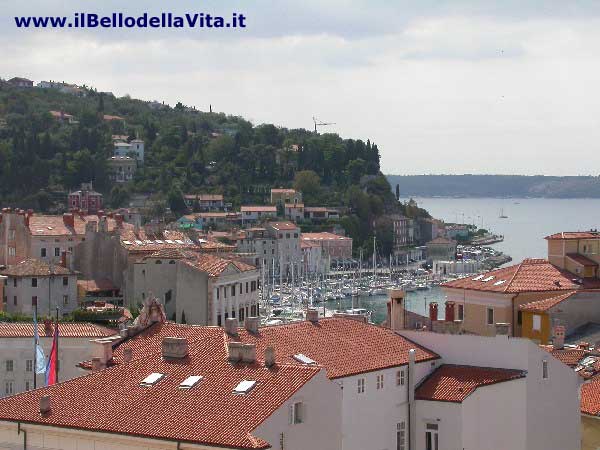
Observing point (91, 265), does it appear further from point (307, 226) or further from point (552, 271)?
point (307, 226)

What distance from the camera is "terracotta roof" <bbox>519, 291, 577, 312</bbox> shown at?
24766 millimetres

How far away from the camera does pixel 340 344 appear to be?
18031 millimetres

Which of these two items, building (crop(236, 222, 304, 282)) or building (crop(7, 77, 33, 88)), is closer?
building (crop(236, 222, 304, 282))

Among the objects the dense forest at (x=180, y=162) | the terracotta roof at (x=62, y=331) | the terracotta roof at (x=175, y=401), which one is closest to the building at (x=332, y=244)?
the dense forest at (x=180, y=162)

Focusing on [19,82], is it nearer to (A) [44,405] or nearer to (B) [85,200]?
(B) [85,200]

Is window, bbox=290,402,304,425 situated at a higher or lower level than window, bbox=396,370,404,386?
higher

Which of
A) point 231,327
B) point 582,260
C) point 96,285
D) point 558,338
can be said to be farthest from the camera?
point 96,285

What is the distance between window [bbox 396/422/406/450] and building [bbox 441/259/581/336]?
6.56 metres

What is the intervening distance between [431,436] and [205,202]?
90732mm

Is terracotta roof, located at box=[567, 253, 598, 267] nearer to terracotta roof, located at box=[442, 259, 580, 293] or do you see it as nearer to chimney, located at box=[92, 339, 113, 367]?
terracotta roof, located at box=[442, 259, 580, 293]

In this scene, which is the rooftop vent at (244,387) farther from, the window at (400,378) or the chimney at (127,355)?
the window at (400,378)

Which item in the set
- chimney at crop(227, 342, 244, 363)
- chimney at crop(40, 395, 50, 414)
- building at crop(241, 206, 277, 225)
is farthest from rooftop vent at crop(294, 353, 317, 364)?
building at crop(241, 206, 277, 225)

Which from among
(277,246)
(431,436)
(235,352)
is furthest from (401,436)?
(277,246)

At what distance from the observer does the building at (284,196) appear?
374 feet
